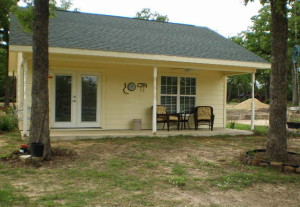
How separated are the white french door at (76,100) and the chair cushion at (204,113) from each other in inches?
137

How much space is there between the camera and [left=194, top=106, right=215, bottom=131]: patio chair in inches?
400

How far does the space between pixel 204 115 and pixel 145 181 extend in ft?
20.9

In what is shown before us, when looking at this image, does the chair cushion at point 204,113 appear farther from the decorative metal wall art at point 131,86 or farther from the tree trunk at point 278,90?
the tree trunk at point 278,90

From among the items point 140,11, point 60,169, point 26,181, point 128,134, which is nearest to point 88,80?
point 128,134

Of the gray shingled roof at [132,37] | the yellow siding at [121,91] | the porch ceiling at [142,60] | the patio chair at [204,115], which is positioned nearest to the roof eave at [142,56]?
the porch ceiling at [142,60]

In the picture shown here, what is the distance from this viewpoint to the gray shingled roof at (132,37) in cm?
814

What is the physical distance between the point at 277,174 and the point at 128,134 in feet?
15.7

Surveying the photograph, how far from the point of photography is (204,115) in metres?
10.2

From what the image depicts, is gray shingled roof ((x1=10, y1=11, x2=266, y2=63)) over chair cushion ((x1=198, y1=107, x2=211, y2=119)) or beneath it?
over

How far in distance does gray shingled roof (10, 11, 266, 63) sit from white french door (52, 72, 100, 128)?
54.3 inches

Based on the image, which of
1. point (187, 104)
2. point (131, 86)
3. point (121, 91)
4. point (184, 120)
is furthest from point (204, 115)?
point (121, 91)

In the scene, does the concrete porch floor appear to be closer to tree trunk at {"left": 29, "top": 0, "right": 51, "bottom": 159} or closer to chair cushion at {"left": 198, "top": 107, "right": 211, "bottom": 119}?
chair cushion at {"left": 198, "top": 107, "right": 211, "bottom": 119}

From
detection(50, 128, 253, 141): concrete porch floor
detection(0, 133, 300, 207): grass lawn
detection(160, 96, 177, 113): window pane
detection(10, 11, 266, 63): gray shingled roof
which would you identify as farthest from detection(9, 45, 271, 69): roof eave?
detection(0, 133, 300, 207): grass lawn

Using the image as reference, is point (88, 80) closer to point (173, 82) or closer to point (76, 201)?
point (173, 82)
